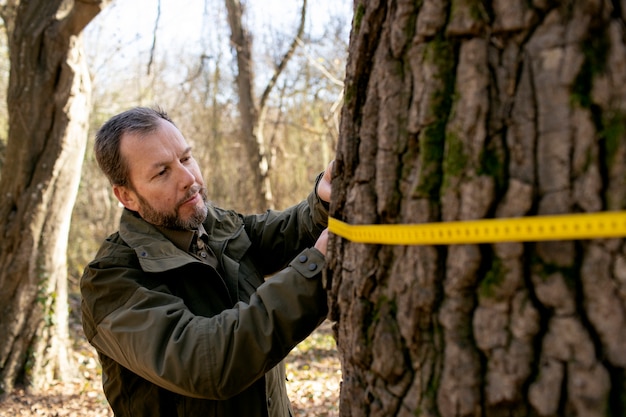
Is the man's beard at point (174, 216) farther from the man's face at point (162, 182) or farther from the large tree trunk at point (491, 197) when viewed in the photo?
the large tree trunk at point (491, 197)

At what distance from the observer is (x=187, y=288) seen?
2.11m

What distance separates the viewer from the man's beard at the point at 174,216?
7.52ft

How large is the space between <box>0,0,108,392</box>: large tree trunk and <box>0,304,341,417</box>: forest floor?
24cm

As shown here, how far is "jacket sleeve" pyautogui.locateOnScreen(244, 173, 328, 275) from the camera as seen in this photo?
8.11 ft

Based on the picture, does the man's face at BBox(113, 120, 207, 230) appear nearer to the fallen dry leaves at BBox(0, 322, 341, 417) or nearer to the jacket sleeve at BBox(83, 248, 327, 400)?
the jacket sleeve at BBox(83, 248, 327, 400)

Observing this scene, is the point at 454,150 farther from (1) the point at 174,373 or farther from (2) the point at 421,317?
(1) the point at 174,373

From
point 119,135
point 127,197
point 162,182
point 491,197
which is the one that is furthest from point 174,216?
point 491,197

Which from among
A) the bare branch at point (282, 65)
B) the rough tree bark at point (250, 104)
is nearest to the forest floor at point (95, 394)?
the rough tree bark at point (250, 104)

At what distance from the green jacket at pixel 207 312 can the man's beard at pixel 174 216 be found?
7 centimetres

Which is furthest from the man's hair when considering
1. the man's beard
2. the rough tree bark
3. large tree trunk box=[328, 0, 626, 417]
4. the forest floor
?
the rough tree bark

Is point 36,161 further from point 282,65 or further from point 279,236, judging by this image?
point 282,65

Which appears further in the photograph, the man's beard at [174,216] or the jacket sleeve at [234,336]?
the man's beard at [174,216]

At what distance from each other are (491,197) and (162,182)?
5.01 feet

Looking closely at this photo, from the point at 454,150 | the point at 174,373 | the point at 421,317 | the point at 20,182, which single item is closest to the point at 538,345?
the point at 421,317
